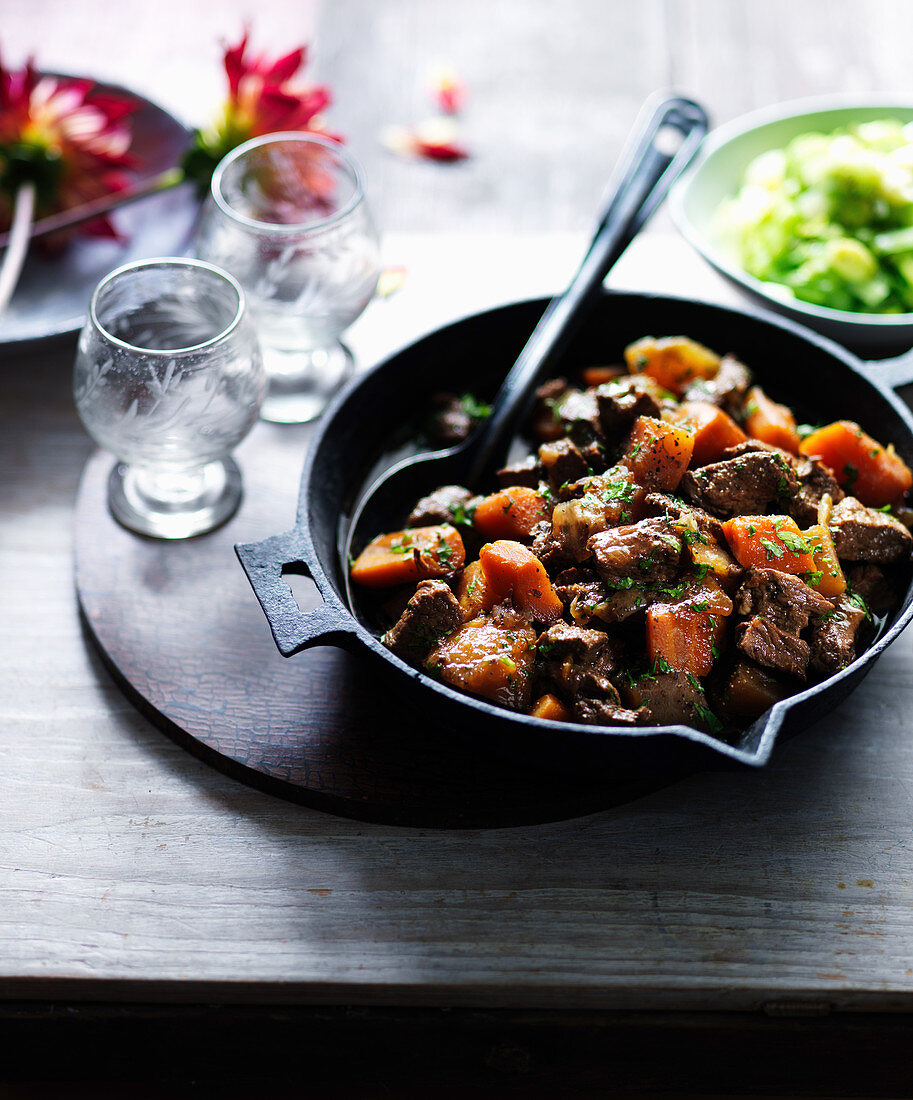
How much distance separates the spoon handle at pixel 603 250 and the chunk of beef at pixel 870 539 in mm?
608

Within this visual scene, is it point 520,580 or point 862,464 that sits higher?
point 862,464

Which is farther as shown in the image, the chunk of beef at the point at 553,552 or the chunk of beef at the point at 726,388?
the chunk of beef at the point at 726,388

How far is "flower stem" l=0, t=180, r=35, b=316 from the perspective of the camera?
7.55 feet

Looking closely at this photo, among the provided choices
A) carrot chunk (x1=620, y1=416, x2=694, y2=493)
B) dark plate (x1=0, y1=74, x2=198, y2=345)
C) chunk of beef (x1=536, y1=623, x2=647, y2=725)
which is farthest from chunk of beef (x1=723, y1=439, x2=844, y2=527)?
dark plate (x1=0, y1=74, x2=198, y2=345)

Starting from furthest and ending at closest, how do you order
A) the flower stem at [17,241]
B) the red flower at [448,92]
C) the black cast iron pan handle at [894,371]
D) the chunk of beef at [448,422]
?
1. the red flower at [448,92]
2. the flower stem at [17,241]
3. the chunk of beef at [448,422]
4. the black cast iron pan handle at [894,371]

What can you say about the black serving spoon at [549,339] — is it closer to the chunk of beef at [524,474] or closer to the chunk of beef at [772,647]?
the chunk of beef at [524,474]

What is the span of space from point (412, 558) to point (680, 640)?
46 centimetres

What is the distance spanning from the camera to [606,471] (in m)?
1.80

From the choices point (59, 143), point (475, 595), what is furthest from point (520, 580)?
point (59, 143)

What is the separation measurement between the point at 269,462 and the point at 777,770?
3.77 feet

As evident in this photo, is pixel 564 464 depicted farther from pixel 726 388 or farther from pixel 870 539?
pixel 870 539

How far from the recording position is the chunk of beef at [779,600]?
1.56 m

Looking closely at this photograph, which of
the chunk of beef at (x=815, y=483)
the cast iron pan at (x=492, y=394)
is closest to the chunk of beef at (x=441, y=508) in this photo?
the cast iron pan at (x=492, y=394)

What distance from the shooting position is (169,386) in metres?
1.78
